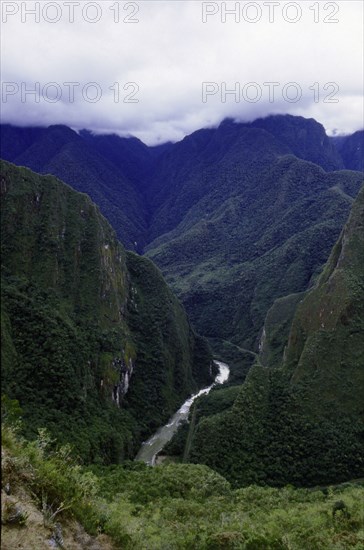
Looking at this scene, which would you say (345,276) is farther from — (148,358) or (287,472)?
(148,358)

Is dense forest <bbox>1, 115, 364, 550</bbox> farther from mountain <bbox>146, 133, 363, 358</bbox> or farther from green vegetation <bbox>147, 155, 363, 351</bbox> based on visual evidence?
mountain <bbox>146, 133, 363, 358</bbox>

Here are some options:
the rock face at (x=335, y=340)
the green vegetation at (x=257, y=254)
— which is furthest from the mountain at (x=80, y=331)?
the green vegetation at (x=257, y=254)

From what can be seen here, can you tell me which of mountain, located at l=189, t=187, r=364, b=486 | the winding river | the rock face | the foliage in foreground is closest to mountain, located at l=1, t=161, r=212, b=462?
the winding river

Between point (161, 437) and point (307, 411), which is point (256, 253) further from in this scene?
point (307, 411)

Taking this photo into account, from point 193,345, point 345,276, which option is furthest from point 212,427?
→ point 193,345

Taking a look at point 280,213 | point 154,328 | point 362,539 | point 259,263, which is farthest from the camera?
point 280,213

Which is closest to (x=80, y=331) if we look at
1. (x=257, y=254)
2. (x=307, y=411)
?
(x=307, y=411)
